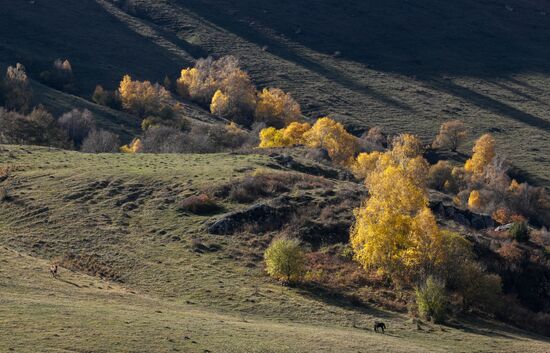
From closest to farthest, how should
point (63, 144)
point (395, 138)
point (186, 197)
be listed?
point (186, 197) → point (63, 144) → point (395, 138)

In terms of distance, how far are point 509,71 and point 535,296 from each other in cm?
15162

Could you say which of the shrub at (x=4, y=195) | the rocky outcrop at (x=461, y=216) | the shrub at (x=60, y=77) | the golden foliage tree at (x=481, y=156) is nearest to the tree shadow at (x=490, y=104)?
the golden foliage tree at (x=481, y=156)

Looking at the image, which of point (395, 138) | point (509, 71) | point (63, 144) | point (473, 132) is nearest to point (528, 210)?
point (395, 138)

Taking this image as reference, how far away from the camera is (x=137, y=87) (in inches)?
5999

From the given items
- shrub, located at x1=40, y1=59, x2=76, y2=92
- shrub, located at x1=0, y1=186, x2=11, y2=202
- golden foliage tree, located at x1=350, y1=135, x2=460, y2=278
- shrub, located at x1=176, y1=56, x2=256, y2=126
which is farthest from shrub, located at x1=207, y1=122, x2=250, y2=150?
golden foliage tree, located at x1=350, y1=135, x2=460, y2=278

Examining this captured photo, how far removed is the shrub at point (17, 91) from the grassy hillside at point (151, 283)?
54.8 meters

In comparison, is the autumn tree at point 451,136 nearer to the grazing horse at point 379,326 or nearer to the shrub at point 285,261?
the shrub at point 285,261

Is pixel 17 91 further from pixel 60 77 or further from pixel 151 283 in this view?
pixel 151 283

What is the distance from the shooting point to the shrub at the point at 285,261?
52562 millimetres

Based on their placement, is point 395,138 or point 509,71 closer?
point 395,138

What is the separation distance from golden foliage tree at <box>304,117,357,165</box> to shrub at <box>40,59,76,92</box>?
5739 centimetres

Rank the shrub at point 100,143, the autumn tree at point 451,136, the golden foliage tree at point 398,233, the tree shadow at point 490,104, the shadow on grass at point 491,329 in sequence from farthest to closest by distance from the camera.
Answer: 1. the tree shadow at point 490,104
2. the autumn tree at point 451,136
3. the shrub at point 100,143
4. the golden foliage tree at point 398,233
5. the shadow on grass at point 491,329

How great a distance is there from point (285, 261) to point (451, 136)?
347 ft

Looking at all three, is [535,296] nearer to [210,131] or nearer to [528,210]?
[528,210]
